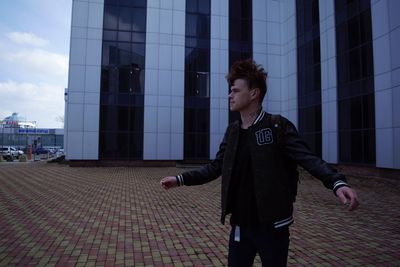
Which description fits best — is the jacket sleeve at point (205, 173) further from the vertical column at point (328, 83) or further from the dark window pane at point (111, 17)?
the dark window pane at point (111, 17)

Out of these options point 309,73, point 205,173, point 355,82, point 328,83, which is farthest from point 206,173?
point 309,73

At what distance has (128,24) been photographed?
2483 centimetres

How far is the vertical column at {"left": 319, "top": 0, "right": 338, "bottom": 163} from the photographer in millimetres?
19688

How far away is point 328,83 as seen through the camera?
20250 mm

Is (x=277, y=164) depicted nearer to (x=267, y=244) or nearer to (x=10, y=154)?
(x=267, y=244)

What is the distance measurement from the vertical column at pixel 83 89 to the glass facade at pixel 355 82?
1643 centimetres

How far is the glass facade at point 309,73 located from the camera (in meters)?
21.4

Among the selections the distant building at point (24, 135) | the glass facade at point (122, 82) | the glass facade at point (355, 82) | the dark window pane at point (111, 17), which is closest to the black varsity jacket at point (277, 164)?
the glass facade at point (355, 82)

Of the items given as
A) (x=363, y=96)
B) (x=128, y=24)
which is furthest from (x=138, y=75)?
(x=363, y=96)

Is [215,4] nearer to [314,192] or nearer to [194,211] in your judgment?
[314,192]

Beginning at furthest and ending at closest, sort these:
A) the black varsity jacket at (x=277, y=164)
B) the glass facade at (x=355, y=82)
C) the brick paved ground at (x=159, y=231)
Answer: the glass facade at (x=355, y=82)
the brick paved ground at (x=159, y=231)
the black varsity jacket at (x=277, y=164)

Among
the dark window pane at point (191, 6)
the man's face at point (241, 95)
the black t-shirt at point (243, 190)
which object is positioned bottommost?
the black t-shirt at point (243, 190)

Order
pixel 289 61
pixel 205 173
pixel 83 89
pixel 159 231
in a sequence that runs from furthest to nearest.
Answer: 1. pixel 289 61
2. pixel 83 89
3. pixel 159 231
4. pixel 205 173

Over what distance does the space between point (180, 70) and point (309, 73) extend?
30.7 ft
